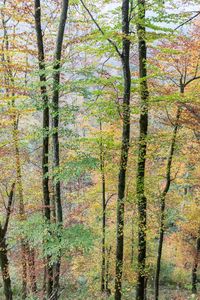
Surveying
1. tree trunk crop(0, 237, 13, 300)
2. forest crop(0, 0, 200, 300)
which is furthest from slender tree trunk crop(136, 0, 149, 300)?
tree trunk crop(0, 237, 13, 300)

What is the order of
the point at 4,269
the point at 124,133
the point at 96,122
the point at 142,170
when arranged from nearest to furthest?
the point at 124,133 → the point at 142,170 → the point at 96,122 → the point at 4,269

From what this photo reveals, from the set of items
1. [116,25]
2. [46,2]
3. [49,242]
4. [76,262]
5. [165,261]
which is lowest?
[165,261]

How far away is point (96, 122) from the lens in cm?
1210

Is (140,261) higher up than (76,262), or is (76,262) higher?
(140,261)

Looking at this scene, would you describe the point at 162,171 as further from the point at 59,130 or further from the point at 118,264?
the point at 59,130

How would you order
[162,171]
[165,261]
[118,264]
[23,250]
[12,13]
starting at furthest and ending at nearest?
[165,261] → [162,171] → [23,250] → [12,13] → [118,264]

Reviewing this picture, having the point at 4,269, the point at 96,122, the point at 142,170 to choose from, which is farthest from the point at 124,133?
the point at 4,269

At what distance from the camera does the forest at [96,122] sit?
916 centimetres

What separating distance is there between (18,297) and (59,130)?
45.0ft

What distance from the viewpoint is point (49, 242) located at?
28.7ft

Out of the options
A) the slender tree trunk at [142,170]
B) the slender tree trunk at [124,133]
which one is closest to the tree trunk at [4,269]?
the slender tree trunk at [124,133]

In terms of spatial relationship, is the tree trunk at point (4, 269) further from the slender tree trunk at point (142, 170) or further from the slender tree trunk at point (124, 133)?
the slender tree trunk at point (142, 170)

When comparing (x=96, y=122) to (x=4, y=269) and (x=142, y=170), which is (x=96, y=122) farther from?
(x=4, y=269)

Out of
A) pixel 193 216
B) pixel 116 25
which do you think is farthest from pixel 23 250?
pixel 116 25
